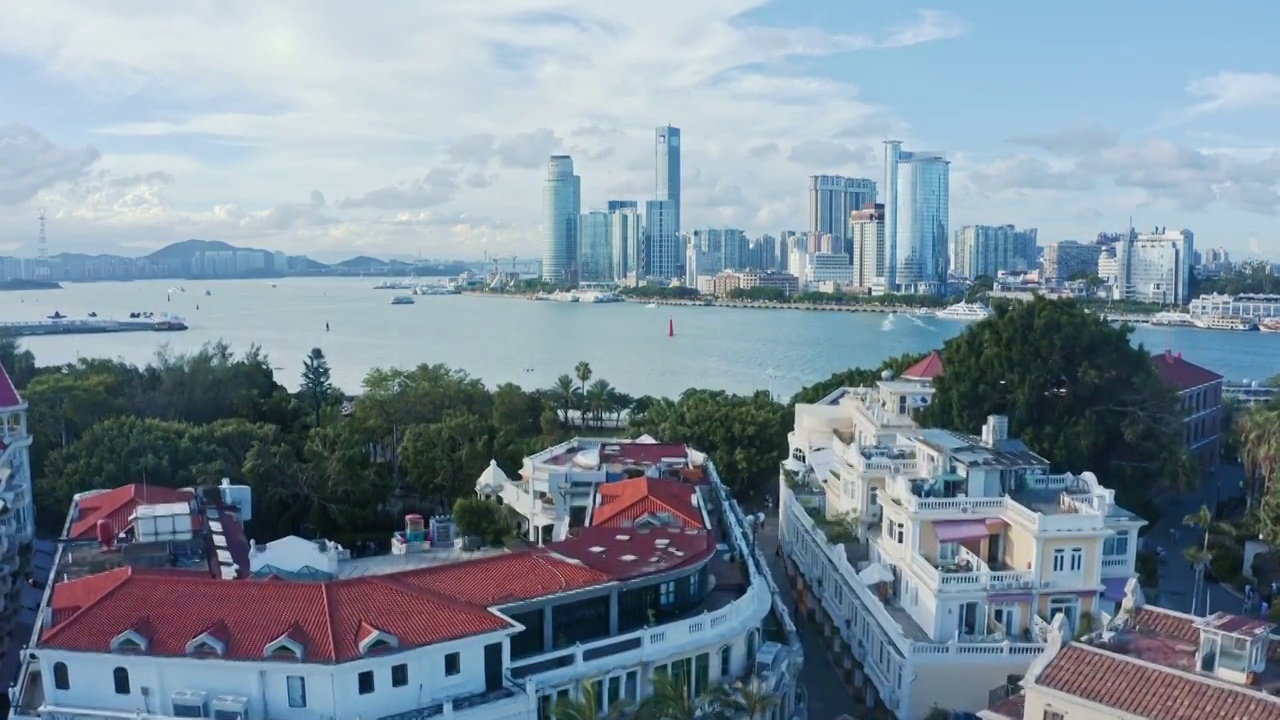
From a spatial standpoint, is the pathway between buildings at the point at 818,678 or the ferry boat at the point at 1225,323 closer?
the pathway between buildings at the point at 818,678

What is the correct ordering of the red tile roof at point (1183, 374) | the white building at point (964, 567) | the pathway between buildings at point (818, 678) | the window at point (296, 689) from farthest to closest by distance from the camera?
1. the red tile roof at point (1183, 374)
2. the pathway between buildings at point (818, 678)
3. the white building at point (964, 567)
4. the window at point (296, 689)

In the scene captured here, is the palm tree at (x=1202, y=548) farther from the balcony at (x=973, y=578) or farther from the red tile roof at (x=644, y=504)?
the red tile roof at (x=644, y=504)

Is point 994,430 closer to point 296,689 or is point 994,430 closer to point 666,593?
point 666,593

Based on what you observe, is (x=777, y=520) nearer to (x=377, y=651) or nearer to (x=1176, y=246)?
(x=377, y=651)

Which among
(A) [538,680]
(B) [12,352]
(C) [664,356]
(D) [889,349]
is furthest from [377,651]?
(D) [889,349]

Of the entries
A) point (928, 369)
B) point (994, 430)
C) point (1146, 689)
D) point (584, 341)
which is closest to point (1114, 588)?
point (994, 430)

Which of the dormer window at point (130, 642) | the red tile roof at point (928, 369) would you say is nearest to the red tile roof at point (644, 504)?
the dormer window at point (130, 642)
